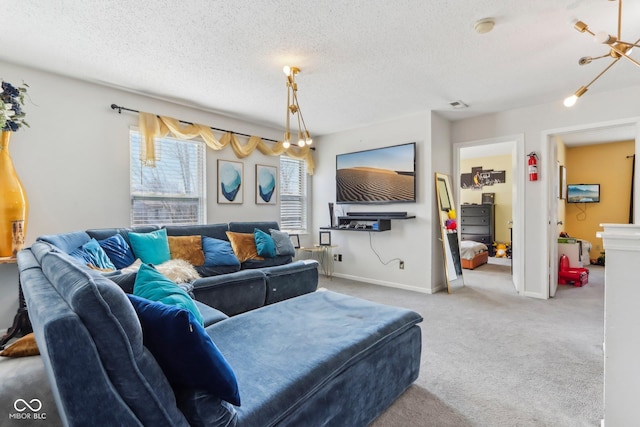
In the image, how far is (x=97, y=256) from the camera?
A: 96.2 inches

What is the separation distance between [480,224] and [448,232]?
3553 mm

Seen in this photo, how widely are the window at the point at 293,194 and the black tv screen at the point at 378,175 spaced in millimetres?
730

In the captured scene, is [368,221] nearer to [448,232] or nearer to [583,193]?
[448,232]

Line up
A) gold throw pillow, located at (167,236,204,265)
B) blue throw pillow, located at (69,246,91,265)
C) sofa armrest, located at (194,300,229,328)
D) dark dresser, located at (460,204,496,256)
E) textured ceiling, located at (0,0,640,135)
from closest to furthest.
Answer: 1. sofa armrest, located at (194,300,229,328)
2. textured ceiling, located at (0,0,640,135)
3. blue throw pillow, located at (69,246,91,265)
4. gold throw pillow, located at (167,236,204,265)
5. dark dresser, located at (460,204,496,256)

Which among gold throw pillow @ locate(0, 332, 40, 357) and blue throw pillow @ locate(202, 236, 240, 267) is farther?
blue throw pillow @ locate(202, 236, 240, 267)

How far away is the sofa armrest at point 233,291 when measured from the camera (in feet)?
9.01

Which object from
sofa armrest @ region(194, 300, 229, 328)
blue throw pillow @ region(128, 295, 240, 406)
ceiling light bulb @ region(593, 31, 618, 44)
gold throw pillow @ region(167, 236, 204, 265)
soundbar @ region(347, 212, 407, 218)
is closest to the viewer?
blue throw pillow @ region(128, 295, 240, 406)

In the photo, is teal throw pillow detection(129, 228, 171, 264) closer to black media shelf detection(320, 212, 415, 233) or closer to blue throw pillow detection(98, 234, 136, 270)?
blue throw pillow detection(98, 234, 136, 270)

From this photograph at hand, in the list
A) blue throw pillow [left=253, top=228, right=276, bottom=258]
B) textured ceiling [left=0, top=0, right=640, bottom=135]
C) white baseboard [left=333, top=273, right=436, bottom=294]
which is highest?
textured ceiling [left=0, top=0, right=640, bottom=135]

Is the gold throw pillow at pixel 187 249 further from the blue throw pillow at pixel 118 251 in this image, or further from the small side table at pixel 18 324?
the small side table at pixel 18 324

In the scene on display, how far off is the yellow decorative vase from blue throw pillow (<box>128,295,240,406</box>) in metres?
2.57

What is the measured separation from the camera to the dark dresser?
23.9 feet

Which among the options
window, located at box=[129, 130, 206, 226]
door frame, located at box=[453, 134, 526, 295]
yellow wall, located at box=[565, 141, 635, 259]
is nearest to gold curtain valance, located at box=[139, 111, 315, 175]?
window, located at box=[129, 130, 206, 226]

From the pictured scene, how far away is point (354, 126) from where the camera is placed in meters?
4.99
